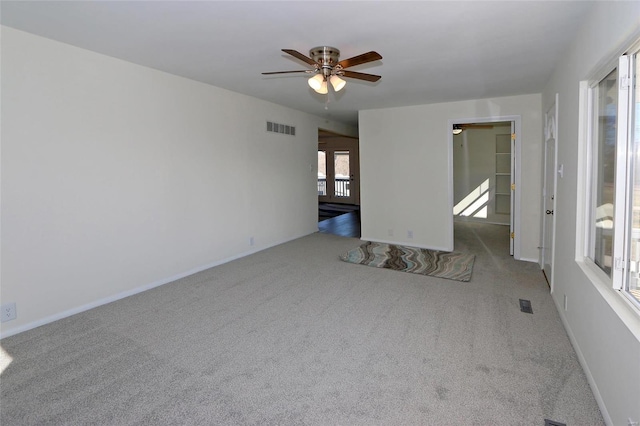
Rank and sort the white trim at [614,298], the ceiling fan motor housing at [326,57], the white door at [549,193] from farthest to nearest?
the white door at [549,193] → the ceiling fan motor housing at [326,57] → the white trim at [614,298]

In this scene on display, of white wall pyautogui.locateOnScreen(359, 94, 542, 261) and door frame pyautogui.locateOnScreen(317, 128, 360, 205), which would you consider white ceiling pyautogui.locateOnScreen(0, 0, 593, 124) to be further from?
door frame pyautogui.locateOnScreen(317, 128, 360, 205)

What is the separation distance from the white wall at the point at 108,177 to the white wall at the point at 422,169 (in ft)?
6.79

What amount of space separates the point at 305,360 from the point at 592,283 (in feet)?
6.19

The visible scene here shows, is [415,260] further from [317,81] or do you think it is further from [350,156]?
[350,156]

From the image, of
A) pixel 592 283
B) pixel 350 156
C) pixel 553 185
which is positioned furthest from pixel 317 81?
pixel 350 156

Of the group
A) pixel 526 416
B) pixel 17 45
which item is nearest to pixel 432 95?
pixel 526 416

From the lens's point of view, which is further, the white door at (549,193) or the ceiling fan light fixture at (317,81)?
the white door at (549,193)

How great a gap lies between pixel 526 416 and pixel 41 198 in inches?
150

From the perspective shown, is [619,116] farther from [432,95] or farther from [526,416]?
[432,95]

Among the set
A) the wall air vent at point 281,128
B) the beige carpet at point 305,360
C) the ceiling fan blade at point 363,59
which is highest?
the wall air vent at point 281,128

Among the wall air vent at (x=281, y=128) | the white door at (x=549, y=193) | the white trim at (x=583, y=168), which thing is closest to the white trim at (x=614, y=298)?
the white trim at (x=583, y=168)

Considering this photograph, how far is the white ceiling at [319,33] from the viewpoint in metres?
2.37

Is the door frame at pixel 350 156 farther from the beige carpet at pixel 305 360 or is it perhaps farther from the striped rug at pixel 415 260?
the beige carpet at pixel 305 360

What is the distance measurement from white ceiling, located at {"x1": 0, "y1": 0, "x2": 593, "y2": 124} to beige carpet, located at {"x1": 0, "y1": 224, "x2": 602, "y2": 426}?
2.35 m
